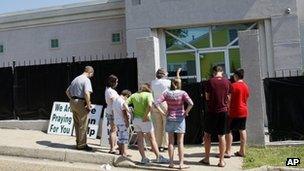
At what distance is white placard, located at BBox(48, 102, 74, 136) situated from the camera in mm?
12844

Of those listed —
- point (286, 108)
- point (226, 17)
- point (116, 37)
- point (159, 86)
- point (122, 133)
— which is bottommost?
point (122, 133)

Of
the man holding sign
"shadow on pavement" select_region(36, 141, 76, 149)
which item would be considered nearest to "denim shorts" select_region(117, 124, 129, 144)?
the man holding sign

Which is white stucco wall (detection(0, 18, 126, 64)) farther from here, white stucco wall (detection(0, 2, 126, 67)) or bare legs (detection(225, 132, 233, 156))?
bare legs (detection(225, 132, 233, 156))

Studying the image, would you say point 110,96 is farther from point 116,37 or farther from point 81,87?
point 116,37

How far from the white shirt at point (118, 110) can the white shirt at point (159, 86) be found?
38.7 inches

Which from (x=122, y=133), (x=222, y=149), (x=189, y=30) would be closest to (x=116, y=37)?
(x=189, y=30)

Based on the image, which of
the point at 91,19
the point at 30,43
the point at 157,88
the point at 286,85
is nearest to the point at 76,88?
the point at 157,88

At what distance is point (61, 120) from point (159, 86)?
12.1ft

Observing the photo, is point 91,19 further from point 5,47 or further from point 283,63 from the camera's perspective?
point 283,63

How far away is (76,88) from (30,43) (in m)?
10.3

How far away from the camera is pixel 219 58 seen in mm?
16391

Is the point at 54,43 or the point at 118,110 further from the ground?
the point at 54,43

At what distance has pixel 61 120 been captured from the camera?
42.9ft

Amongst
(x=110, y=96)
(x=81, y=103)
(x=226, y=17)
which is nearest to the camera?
(x=110, y=96)
